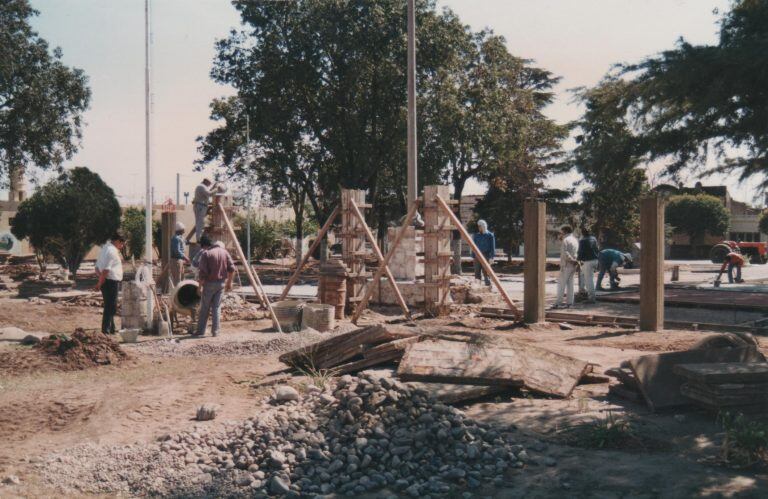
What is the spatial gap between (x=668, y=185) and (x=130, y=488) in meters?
12.0

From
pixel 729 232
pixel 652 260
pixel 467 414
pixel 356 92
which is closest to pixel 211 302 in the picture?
pixel 467 414

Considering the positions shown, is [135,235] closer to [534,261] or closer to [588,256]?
[588,256]

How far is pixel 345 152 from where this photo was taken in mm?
27297

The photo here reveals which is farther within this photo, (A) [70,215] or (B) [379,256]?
(A) [70,215]

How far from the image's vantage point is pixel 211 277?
40.9 feet

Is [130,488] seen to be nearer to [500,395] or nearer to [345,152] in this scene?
[500,395]

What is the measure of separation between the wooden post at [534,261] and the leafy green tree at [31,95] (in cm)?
1839

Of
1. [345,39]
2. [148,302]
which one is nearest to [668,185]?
[148,302]

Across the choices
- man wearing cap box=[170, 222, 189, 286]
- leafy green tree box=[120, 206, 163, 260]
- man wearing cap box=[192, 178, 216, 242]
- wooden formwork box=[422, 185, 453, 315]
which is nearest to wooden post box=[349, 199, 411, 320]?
wooden formwork box=[422, 185, 453, 315]

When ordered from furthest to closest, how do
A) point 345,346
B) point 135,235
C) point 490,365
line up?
1. point 135,235
2. point 345,346
3. point 490,365

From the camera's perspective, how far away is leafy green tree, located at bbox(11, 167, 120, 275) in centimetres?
2597

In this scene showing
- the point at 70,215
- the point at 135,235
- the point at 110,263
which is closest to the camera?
the point at 110,263

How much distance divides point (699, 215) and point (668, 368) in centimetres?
5029

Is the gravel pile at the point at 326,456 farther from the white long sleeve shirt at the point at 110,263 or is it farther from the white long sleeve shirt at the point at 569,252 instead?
the white long sleeve shirt at the point at 569,252
